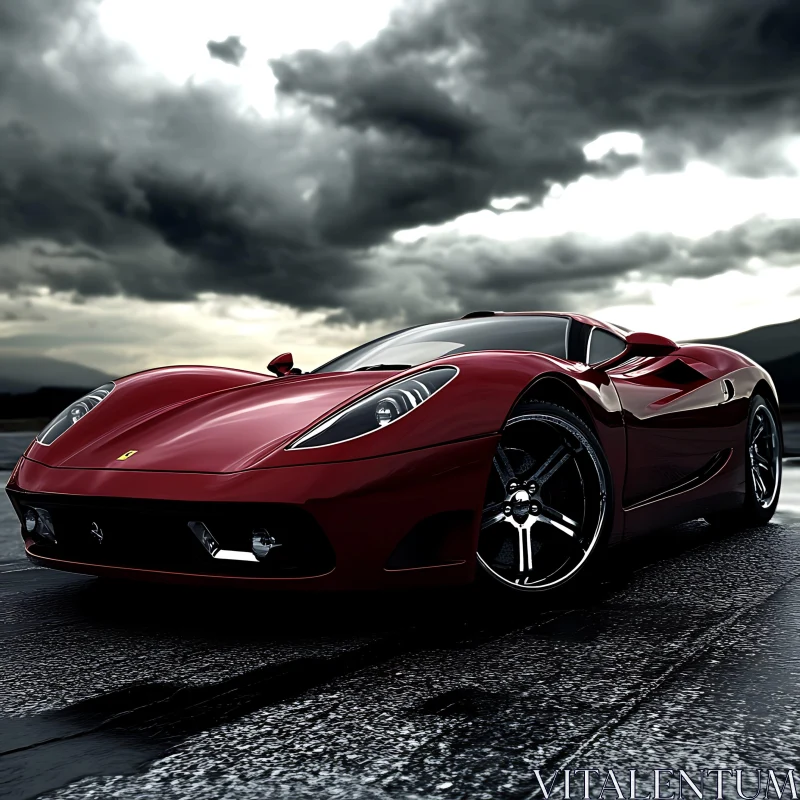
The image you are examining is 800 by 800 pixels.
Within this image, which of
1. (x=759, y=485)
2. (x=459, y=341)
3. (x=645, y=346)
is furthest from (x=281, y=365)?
(x=759, y=485)

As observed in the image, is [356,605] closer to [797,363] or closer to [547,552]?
[547,552]

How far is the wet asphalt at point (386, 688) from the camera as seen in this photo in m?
1.86

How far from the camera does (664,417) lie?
4176 millimetres

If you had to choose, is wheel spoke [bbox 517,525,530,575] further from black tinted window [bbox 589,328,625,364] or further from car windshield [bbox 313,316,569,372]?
black tinted window [bbox 589,328,625,364]

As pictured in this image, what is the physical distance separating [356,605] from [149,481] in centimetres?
81

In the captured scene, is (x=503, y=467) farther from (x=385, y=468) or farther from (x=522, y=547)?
(x=385, y=468)

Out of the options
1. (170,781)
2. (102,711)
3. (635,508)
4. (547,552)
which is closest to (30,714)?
(102,711)

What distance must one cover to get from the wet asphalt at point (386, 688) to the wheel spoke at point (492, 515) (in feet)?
0.95

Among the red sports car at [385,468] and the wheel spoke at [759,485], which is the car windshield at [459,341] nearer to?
the red sports car at [385,468]

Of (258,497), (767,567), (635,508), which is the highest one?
(258,497)

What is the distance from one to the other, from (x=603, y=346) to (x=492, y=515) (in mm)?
1444

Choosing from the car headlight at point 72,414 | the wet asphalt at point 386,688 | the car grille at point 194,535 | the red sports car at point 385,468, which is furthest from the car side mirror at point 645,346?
the car headlight at point 72,414

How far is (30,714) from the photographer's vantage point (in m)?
2.24

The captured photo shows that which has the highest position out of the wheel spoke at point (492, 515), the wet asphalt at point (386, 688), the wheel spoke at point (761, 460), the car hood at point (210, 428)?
the car hood at point (210, 428)
